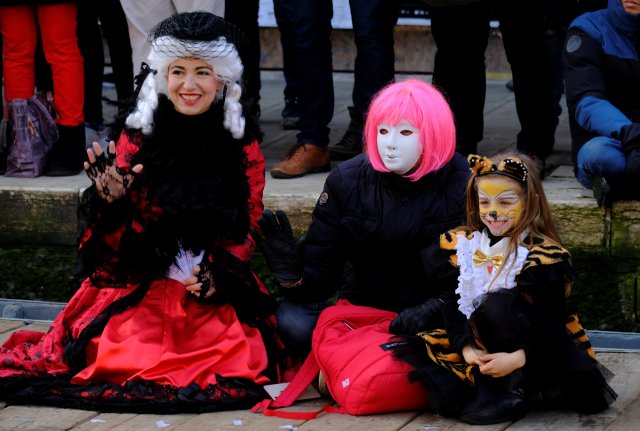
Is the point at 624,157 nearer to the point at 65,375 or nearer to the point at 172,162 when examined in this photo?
the point at 172,162

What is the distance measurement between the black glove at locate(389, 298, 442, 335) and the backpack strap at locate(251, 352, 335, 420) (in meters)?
0.28

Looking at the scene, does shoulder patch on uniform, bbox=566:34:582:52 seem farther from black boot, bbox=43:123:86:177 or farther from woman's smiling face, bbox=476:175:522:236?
black boot, bbox=43:123:86:177

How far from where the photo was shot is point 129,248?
3674mm

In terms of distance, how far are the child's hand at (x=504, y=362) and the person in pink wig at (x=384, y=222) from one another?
0.30m

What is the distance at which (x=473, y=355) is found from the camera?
3.29m

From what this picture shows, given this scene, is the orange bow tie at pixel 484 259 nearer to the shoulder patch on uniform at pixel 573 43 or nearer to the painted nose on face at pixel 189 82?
the painted nose on face at pixel 189 82

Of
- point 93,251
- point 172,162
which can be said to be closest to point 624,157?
point 172,162

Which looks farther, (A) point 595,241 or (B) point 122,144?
(A) point 595,241

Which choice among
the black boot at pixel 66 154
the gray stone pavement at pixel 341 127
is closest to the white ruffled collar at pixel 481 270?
the gray stone pavement at pixel 341 127

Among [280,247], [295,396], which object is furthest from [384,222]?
[295,396]

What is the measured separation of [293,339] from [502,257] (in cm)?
80

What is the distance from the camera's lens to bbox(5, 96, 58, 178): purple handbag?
4.89 m

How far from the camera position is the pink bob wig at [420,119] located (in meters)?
3.54

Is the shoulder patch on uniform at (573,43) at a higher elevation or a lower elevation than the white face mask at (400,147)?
higher
